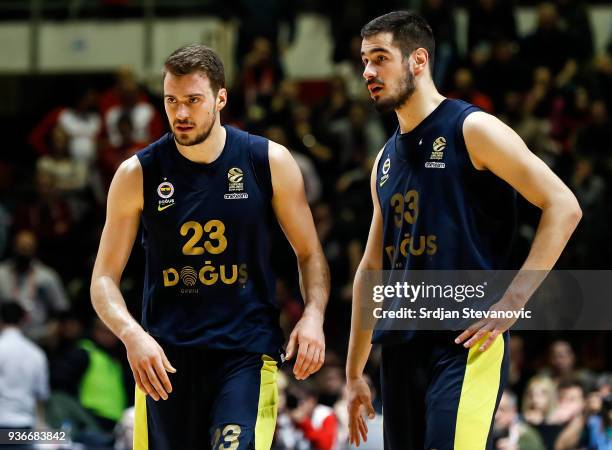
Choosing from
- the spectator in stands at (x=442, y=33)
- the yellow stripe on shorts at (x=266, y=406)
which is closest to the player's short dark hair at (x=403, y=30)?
the yellow stripe on shorts at (x=266, y=406)

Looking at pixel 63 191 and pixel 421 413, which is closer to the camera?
pixel 421 413

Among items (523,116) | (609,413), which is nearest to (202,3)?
(523,116)

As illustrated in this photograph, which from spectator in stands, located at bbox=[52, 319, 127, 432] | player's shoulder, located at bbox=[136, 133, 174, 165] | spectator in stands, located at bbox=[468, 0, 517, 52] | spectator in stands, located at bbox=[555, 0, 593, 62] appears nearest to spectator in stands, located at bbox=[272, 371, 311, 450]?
spectator in stands, located at bbox=[52, 319, 127, 432]

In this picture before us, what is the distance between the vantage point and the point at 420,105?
6406mm

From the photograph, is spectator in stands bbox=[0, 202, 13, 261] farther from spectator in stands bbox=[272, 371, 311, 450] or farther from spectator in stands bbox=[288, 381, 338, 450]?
spectator in stands bbox=[288, 381, 338, 450]

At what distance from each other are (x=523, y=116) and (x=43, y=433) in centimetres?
816

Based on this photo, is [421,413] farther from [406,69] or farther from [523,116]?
[523,116]

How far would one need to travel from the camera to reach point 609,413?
10258 mm

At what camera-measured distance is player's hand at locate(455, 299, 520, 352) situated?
5941mm

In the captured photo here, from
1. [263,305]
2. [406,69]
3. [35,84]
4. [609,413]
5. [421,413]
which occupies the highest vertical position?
Result: [35,84]

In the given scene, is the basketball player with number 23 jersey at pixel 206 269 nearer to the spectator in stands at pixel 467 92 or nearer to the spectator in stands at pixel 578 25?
the spectator in stands at pixel 467 92

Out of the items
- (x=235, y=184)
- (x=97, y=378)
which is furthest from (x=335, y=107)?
(x=235, y=184)

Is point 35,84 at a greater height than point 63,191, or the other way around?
point 35,84

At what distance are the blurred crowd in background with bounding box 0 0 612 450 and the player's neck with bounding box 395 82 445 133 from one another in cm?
494
